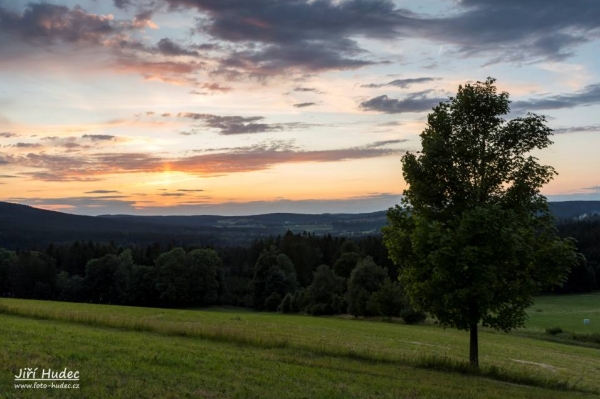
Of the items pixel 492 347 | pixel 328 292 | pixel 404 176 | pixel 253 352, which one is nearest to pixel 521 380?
pixel 404 176

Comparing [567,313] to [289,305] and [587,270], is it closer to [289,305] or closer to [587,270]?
[587,270]

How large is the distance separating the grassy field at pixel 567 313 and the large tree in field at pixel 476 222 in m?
46.9

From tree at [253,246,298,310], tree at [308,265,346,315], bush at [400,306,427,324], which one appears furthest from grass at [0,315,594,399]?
tree at [253,246,298,310]

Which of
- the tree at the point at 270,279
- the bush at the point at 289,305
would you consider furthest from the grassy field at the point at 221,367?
the tree at the point at 270,279

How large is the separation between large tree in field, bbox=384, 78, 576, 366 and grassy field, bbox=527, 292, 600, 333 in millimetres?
46893

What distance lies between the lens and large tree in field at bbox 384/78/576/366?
16922 millimetres

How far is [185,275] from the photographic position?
331 ft

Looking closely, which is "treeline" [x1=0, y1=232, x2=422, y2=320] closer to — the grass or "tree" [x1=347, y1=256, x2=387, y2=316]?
"tree" [x1=347, y1=256, x2=387, y2=316]

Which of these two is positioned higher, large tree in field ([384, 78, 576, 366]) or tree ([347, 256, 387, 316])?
large tree in field ([384, 78, 576, 366])

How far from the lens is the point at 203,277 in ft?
334

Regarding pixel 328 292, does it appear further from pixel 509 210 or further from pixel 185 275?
pixel 509 210

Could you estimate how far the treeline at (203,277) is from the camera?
273 feet

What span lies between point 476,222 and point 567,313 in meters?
78.2

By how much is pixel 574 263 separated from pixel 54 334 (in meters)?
20.4
